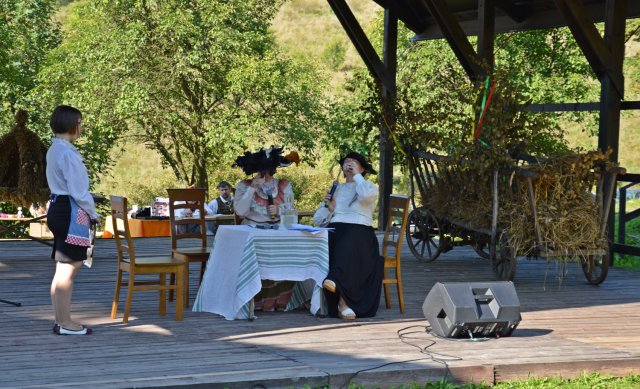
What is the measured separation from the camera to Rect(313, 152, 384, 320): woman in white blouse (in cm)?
725

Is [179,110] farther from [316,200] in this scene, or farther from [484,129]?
[484,129]

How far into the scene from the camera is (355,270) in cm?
734

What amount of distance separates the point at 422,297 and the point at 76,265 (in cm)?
325

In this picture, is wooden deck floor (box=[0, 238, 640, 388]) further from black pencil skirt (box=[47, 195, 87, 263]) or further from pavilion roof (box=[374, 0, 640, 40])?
pavilion roof (box=[374, 0, 640, 40])

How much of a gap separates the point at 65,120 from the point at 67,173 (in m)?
0.32

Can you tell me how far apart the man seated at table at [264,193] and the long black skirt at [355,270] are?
1.59ft

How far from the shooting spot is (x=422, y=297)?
842 centimetres

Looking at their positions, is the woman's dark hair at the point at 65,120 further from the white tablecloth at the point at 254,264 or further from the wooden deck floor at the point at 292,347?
the white tablecloth at the point at 254,264

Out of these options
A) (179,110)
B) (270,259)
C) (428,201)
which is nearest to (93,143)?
(179,110)

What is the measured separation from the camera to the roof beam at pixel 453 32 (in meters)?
10.9

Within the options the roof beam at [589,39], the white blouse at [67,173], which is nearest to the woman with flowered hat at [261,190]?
the white blouse at [67,173]

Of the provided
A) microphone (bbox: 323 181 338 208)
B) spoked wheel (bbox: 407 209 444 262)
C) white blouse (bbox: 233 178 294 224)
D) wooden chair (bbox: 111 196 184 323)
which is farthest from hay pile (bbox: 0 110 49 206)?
spoked wheel (bbox: 407 209 444 262)

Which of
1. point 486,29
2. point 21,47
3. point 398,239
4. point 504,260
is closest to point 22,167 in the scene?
point 398,239

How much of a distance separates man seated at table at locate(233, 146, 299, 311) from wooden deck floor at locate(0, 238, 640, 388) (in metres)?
0.77
